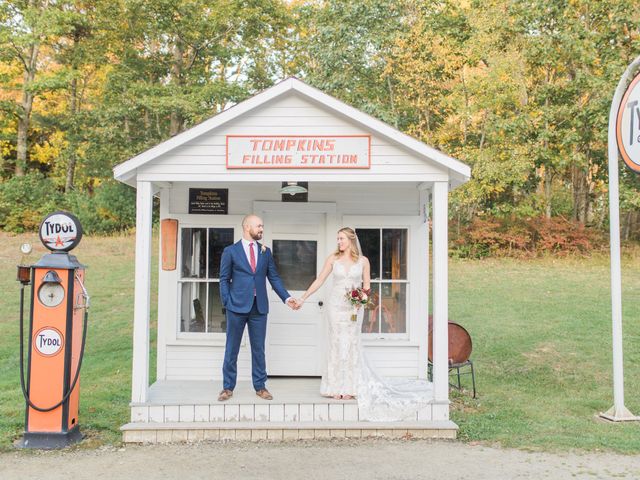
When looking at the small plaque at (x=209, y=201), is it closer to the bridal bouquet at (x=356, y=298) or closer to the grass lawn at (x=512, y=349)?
the bridal bouquet at (x=356, y=298)

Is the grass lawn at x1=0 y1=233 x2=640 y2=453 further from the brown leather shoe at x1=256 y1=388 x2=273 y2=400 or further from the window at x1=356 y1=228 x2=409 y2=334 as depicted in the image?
the brown leather shoe at x1=256 y1=388 x2=273 y2=400

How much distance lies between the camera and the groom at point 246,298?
6.54 meters

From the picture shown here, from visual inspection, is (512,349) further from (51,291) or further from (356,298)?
(51,291)

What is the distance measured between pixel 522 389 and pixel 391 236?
8.94 ft

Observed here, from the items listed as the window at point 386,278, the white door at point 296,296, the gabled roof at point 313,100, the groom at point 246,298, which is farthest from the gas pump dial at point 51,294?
the window at point 386,278

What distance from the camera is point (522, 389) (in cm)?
838

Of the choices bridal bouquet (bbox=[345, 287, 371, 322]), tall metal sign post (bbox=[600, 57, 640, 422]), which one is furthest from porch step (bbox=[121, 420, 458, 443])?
tall metal sign post (bbox=[600, 57, 640, 422])

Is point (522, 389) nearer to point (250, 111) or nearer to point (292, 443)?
point (292, 443)

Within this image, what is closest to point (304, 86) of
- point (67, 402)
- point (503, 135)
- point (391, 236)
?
point (391, 236)

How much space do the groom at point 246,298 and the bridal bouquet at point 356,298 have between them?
0.58m

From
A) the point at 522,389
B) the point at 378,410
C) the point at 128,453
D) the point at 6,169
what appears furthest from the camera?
the point at 6,169

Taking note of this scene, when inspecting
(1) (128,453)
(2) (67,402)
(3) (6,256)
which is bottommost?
(1) (128,453)

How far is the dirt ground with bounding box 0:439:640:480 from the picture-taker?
205 inches

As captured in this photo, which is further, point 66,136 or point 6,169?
point 6,169
